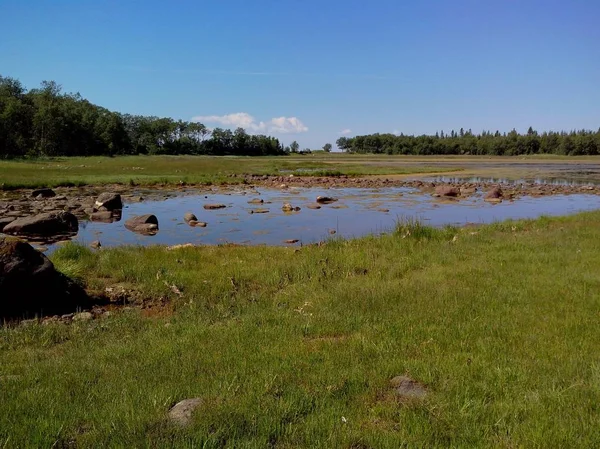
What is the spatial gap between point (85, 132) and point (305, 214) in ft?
326

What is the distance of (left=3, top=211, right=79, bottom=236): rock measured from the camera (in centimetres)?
2042

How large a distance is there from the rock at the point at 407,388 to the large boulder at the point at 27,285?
6721 millimetres

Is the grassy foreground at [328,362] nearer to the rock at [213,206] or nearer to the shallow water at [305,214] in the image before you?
the shallow water at [305,214]

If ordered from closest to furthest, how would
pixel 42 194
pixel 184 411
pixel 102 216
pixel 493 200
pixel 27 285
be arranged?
pixel 184 411
pixel 27 285
pixel 102 216
pixel 42 194
pixel 493 200

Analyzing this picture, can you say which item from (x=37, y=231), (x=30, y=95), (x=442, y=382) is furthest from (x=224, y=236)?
(x=30, y=95)

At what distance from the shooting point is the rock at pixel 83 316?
8562mm

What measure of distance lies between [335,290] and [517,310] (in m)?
3.27

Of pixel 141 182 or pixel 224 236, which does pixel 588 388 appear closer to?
pixel 224 236

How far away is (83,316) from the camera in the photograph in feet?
28.5

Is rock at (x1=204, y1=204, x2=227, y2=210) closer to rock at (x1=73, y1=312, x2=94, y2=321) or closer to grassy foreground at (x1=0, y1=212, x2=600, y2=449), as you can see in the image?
grassy foreground at (x1=0, y1=212, x2=600, y2=449)

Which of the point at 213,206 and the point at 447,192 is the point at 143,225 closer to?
the point at 213,206

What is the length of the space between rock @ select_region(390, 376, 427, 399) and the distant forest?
87.1 m

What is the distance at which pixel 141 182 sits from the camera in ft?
154

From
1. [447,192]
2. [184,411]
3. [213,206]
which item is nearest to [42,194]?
[213,206]
